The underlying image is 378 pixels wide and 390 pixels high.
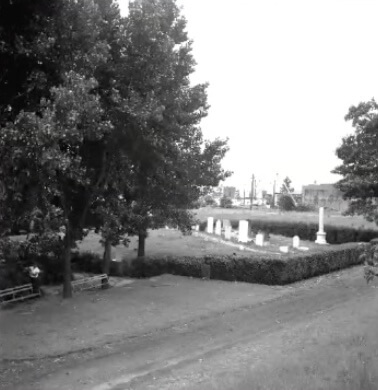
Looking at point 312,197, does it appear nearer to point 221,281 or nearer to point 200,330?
point 221,281

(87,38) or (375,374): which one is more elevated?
(87,38)

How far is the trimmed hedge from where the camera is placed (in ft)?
60.8

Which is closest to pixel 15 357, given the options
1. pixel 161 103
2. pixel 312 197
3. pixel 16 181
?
pixel 16 181

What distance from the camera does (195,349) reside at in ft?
33.6

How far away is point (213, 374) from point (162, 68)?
900 centimetres

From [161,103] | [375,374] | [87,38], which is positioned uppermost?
Result: [87,38]

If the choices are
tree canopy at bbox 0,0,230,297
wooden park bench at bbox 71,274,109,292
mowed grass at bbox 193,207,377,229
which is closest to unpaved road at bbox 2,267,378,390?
tree canopy at bbox 0,0,230,297

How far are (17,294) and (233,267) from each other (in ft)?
27.8

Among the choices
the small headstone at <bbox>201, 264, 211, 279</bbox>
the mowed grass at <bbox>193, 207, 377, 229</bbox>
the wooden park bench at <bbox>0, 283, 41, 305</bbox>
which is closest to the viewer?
the wooden park bench at <bbox>0, 283, 41, 305</bbox>

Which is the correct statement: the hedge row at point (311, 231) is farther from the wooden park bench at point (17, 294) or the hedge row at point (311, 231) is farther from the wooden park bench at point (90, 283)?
the wooden park bench at point (17, 294)

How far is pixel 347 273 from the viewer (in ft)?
71.2

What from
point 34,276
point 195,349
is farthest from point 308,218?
point 195,349

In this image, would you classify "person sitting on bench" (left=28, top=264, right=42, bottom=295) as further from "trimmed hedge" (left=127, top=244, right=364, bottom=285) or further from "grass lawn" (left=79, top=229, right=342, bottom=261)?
"grass lawn" (left=79, top=229, right=342, bottom=261)

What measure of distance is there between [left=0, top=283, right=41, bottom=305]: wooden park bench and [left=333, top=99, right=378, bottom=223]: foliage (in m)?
12.0
